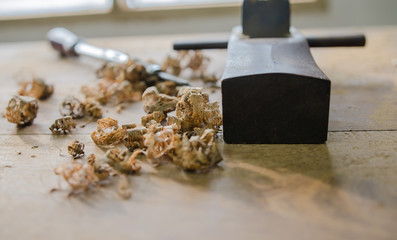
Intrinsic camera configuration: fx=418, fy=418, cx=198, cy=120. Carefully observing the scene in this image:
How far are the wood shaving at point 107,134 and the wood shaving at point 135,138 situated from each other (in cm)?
4

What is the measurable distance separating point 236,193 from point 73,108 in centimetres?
52

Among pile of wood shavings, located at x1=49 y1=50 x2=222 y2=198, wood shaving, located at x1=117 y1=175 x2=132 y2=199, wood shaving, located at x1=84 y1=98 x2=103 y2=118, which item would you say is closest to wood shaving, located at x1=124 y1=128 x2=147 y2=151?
pile of wood shavings, located at x1=49 y1=50 x2=222 y2=198

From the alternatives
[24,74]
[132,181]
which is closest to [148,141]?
[132,181]

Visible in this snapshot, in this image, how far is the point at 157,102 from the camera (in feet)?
3.02

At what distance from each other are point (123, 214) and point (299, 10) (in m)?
1.82

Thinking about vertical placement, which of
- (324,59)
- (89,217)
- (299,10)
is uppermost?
(299,10)

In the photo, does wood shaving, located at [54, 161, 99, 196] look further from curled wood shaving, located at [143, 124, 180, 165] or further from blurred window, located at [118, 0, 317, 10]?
blurred window, located at [118, 0, 317, 10]

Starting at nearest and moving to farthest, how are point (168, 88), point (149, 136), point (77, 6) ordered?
1. point (149, 136)
2. point (168, 88)
3. point (77, 6)

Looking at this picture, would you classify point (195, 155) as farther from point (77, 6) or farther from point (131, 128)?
point (77, 6)

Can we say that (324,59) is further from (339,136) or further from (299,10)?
(299,10)

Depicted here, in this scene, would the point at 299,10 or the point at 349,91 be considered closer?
the point at 349,91

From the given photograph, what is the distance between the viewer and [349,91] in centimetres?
106

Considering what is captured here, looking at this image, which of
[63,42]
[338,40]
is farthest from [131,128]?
[63,42]

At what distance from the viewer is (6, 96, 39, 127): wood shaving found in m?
0.91
